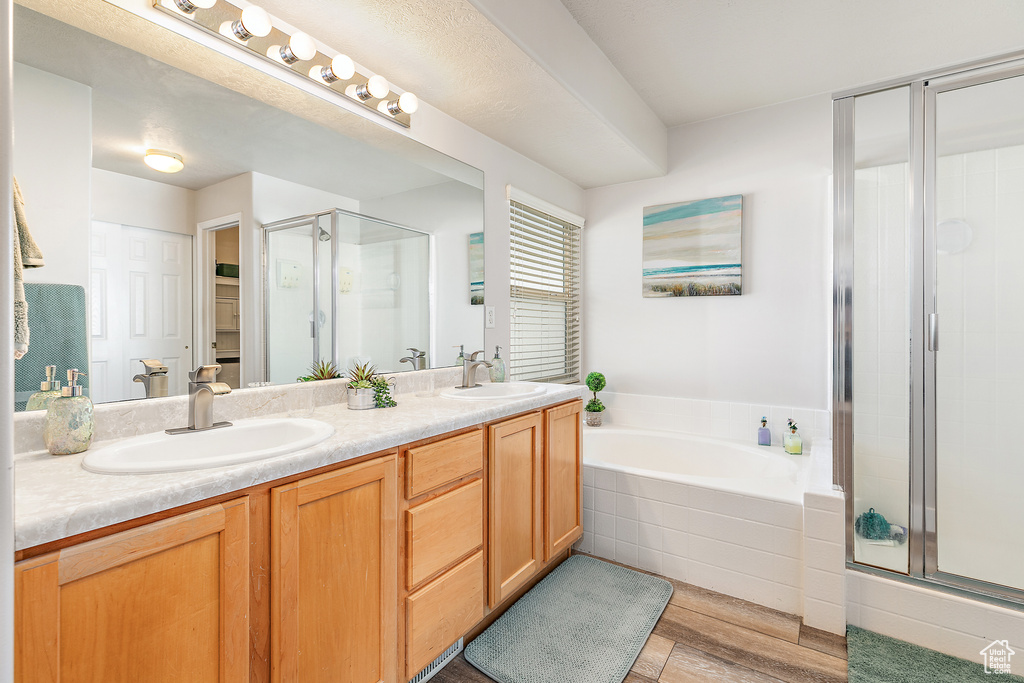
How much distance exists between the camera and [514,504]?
1824 millimetres

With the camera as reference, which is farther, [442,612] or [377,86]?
[377,86]

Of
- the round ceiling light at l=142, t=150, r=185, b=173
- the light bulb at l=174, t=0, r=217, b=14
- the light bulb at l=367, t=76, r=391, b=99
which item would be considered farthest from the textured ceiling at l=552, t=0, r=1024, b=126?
the round ceiling light at l=142, t=150, r=185, b=173

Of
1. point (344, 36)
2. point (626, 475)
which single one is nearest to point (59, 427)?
point (344, 36)

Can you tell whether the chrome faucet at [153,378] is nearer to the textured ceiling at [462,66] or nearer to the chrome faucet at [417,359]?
the chrome faucet at [417,359]

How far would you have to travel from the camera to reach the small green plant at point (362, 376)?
1702mm

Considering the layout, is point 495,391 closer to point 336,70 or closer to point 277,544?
point 277,544

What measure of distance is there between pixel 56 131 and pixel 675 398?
3.14 meters

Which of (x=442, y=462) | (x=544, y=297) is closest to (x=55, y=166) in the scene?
(x=442, y=462)

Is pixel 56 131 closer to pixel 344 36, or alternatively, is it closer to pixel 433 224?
pixel 344 36

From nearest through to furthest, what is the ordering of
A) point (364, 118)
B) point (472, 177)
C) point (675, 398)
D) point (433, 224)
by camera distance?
point (364, 118) → point (433, 224) → point (472, 177) → point (675, 398)

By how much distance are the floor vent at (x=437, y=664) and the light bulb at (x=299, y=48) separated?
1.99 meters

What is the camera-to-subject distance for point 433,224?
2250 mm

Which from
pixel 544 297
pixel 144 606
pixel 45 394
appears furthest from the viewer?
pixel 544 297

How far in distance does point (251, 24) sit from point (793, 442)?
3.06 meters
